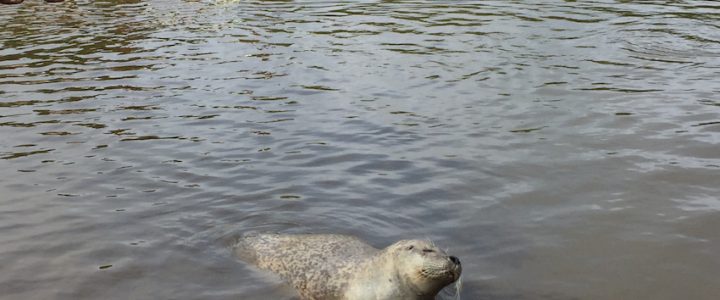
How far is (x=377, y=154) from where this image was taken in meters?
9.70

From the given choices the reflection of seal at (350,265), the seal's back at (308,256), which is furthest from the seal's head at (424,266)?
the seal's back at (308,256)

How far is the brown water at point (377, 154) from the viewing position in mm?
6785

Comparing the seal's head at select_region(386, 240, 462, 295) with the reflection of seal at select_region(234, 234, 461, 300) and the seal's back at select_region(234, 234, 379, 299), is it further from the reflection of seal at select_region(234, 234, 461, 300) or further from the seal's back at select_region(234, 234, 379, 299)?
the seal's back at select_region(234, 234, 379, 299)

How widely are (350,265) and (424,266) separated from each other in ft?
3.27

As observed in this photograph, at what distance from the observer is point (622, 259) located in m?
6.67

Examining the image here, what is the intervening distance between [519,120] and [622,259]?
434cm

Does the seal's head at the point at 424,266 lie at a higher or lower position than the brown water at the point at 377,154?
higher

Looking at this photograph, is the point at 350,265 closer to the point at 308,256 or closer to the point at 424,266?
the point at 308,256

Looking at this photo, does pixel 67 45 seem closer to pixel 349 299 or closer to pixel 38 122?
pixel 38 122

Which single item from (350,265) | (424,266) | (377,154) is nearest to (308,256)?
(350,265)

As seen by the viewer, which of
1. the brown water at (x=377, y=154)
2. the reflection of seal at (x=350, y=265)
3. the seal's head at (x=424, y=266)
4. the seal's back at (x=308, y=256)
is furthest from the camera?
the brown water at (x=377, y=154)

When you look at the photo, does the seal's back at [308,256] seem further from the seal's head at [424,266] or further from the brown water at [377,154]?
the seal's head at [424,266]

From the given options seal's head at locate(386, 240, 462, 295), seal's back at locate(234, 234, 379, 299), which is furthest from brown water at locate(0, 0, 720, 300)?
seal's head at locate(386, 240, 462, 295)

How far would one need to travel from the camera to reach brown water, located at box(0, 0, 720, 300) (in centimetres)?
679
